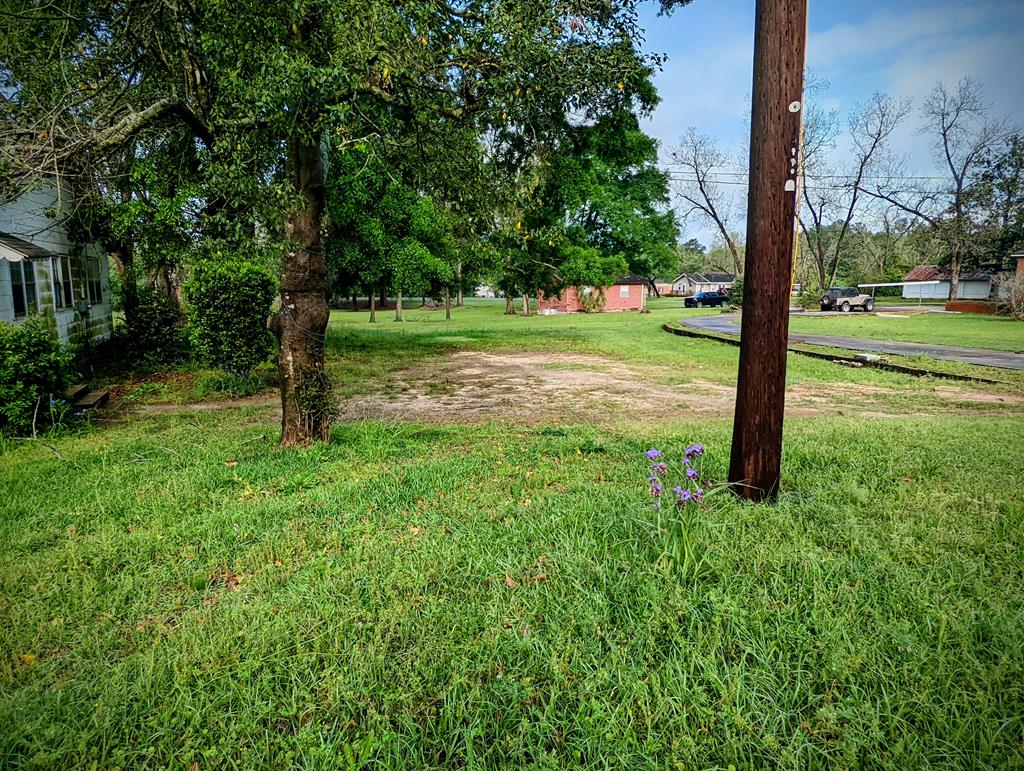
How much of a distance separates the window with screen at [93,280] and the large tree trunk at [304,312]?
12410 mm

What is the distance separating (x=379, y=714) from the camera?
206 centimetres

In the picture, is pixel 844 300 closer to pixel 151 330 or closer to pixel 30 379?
pixel 151 330

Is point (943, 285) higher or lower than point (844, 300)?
higher

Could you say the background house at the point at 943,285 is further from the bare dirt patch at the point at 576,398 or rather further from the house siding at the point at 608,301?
the bare dirt patch at the point at 576,398

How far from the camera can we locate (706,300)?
55.1 metres

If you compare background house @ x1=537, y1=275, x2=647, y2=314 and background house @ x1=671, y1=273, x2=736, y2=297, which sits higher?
background house @ x1=671, y1=273, x2=736, y2=297

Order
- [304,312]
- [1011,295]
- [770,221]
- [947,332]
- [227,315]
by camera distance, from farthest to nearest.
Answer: [1011,295] < [947,332] < [227,315] < [304,312] < [770,221]

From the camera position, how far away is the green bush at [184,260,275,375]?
975 centimetres

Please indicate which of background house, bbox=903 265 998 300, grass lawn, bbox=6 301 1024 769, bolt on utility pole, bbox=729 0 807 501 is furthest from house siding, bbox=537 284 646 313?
bolt on utility pole, bbox=729 0 807 501

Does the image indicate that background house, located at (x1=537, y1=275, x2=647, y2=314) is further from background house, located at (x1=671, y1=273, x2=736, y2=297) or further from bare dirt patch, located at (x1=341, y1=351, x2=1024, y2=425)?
bare dirt patch, located at (x1=341, y1=351, x2=1024, y2=425)

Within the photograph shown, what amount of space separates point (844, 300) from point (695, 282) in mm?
49808

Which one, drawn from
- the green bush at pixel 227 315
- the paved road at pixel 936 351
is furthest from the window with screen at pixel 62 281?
the paved road at pixel 936 351

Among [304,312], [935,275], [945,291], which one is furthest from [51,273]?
[945,291]

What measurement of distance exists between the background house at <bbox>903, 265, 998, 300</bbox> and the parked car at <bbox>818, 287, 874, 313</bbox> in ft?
47.2
